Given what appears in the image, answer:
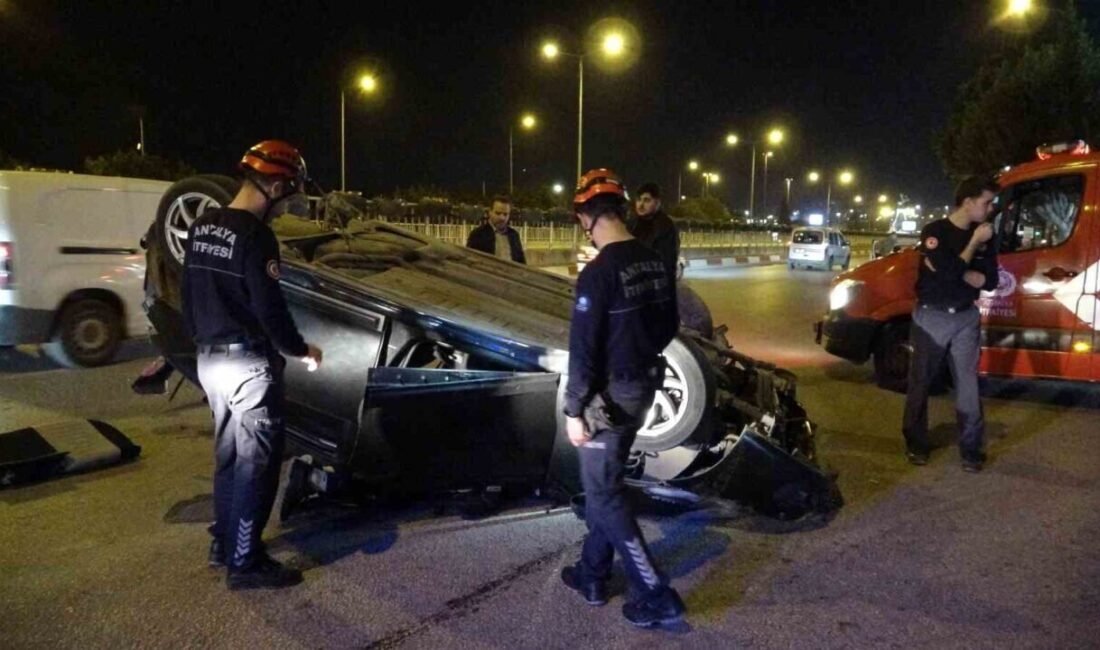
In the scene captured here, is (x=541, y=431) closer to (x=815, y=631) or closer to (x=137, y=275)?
(x=815, y=631)

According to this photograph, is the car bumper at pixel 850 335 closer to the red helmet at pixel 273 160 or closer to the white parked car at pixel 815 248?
the red helmet at pixel 273 160

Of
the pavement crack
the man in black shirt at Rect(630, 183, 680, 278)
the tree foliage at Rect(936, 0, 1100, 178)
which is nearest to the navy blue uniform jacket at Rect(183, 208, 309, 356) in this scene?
the pavement crack

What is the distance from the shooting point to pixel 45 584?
362 cm

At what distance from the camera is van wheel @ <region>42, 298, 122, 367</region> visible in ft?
27.3

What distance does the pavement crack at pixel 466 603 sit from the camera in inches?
126

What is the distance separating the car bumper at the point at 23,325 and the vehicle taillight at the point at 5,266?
210 millimetres

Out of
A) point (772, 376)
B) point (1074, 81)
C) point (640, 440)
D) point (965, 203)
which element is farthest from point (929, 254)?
point (1074, 81)

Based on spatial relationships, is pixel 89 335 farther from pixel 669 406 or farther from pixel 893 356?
pixel 893 356

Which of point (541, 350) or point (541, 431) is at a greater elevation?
point (541, 350)

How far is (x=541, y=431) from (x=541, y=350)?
0.37 meters

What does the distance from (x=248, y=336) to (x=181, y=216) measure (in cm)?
172

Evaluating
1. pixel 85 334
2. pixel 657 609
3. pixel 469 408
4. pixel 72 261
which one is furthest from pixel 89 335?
pixel 657 609

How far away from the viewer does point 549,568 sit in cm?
388

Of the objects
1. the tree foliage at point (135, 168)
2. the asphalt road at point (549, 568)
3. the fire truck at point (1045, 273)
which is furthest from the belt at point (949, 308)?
the tree foliage at point (135, 168)
